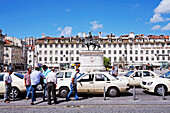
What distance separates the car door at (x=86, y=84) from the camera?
11.1m

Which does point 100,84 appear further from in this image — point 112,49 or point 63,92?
point 112,49

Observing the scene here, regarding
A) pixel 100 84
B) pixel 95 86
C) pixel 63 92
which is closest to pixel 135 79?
pixel 100 84

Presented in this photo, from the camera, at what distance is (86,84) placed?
36.6ft

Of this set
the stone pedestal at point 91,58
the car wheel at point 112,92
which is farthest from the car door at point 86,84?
the stone pedestal at point 91,58

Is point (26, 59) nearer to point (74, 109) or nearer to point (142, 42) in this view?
point (142, 42)

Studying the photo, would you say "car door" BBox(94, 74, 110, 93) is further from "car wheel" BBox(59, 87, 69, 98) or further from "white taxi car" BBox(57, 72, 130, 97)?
"car wheel" BBox(59, 87, 69, 98)

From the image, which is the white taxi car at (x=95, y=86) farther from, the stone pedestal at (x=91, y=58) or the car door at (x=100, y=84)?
the stone pedestal at (x=91, y=58)

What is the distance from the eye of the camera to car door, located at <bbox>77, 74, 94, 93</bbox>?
438 inches

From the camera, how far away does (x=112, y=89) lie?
1125 centimetres

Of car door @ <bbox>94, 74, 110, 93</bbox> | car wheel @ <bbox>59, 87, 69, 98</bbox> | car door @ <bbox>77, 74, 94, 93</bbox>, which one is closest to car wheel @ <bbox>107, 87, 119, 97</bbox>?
car door @ <bbox>94, 74, 110, 93</bbox>

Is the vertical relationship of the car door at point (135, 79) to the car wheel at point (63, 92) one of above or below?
above

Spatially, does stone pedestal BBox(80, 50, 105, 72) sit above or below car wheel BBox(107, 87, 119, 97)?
Answer: above

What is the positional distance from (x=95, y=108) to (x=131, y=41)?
76.3m

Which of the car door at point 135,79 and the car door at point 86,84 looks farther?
the car door at point 135,79
